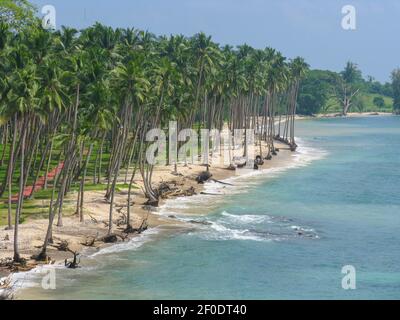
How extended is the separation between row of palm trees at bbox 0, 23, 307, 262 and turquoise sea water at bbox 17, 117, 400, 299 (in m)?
5.22

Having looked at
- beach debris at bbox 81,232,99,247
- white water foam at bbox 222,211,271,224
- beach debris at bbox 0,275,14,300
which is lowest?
white water foam at bbox 222,211,271,224

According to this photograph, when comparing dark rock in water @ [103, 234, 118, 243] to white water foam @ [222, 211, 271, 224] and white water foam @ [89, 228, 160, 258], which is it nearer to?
white water foam @ [89, 228, 160, 258]

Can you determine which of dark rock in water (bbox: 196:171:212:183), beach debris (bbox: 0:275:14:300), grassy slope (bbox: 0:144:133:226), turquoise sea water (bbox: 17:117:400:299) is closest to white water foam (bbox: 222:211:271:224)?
turquoise sea water (bbox: 17:117:400:299)

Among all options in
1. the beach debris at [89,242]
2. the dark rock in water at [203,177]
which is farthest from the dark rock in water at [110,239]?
the dark rock in water at [203,177]

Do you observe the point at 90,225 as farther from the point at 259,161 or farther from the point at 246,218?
the point at 259,161

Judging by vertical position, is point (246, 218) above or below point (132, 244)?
above

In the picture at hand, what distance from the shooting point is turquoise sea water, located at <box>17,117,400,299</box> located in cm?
5153

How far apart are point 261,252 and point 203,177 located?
37086mm

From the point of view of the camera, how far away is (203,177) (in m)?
98.4

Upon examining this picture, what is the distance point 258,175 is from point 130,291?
62244mm

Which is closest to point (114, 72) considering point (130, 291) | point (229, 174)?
point (130, 291)

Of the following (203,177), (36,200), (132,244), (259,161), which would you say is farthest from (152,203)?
(259,161)

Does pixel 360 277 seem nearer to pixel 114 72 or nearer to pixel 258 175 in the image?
pixel 114 72

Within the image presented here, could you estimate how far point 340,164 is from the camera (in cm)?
13150
